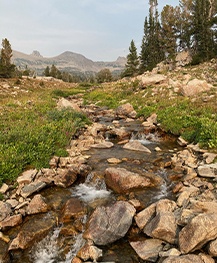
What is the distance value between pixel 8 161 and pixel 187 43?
66832 mm

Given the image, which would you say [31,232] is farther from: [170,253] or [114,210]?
[170,253]

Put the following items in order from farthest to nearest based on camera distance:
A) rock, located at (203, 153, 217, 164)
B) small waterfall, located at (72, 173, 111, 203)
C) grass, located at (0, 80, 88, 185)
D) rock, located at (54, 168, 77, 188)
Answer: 1. rock, located at (203, 153, 217, 164)
2. grass, located at (0, 80, 88, 185)
3. rock, located at (54, 168, 77, 188)
4. small waterfall, located at (72, 173, 111, 203)

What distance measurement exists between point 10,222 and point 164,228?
4.85m

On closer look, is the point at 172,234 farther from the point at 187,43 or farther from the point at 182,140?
the point at 187,43

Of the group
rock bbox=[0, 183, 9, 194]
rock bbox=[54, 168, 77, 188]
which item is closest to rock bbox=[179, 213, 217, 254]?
rock bbox=[54, 168, 77, 188]

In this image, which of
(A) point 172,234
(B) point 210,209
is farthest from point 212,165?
(A) point 172,234

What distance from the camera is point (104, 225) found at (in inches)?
273

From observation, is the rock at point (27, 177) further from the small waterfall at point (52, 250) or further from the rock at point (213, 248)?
the rock at point (213, 248)

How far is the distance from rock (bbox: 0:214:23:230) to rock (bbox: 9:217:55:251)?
0.27 meters

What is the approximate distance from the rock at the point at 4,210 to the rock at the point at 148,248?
4.29m

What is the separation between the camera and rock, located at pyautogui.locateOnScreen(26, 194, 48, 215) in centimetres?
798

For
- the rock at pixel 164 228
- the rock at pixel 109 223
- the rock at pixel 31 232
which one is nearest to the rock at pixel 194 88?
the rock at pixel 109 223

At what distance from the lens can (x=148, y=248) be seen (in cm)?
616

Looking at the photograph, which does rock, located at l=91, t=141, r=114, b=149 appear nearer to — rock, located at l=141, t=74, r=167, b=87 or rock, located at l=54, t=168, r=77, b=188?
rock, located at l=54, t=168, r=77, b=188
